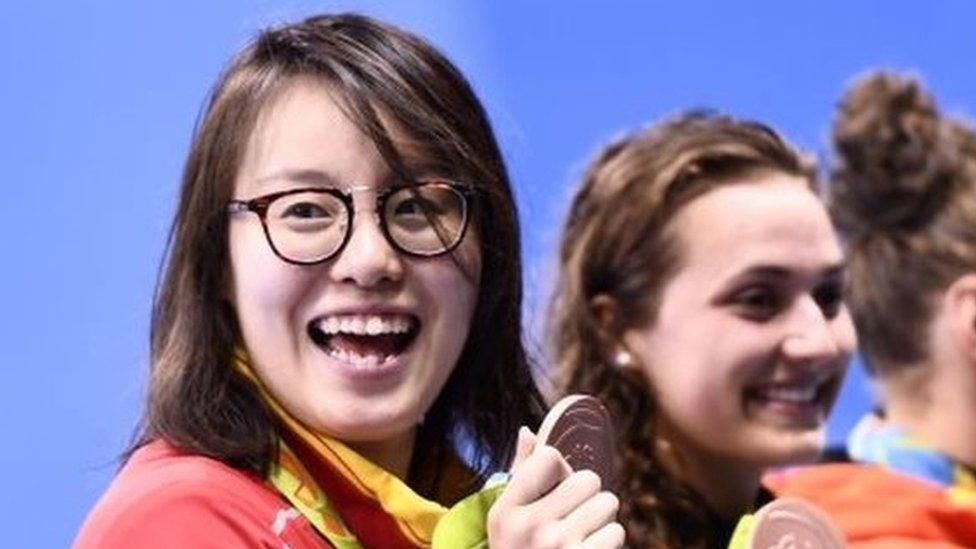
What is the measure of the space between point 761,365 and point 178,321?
0.93 m

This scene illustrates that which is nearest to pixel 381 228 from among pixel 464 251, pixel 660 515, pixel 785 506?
pixel 464 251

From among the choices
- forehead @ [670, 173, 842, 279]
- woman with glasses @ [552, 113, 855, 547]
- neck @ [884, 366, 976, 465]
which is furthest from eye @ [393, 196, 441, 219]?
neck @ [884, 366, 976, 465]

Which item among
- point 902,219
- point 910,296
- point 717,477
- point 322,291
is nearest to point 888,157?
point 902,219

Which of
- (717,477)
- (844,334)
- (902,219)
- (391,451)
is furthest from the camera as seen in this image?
(902,219)

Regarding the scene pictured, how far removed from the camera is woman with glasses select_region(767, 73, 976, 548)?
2.87 meters

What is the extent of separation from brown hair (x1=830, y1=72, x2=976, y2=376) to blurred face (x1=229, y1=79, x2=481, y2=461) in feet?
4.45

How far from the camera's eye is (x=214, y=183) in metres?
1.84

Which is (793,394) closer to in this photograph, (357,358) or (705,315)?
(705,315)

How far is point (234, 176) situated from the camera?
71.8 inches

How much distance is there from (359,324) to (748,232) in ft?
3.14

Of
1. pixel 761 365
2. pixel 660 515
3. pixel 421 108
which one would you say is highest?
pixel 421 108

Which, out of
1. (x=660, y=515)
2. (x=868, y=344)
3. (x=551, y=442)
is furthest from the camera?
(x=868, y=344)

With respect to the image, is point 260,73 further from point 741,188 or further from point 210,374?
point 741,188

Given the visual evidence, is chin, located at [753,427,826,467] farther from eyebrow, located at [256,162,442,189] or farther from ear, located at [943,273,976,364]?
eyebrow, located at [256,162,442,189]
